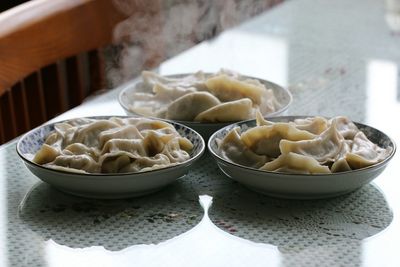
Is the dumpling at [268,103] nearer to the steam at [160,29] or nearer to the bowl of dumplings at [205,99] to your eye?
the bowl of dumplings at [205,99]

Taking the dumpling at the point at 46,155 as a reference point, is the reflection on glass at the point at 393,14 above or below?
below

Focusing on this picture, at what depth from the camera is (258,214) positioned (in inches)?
43.0

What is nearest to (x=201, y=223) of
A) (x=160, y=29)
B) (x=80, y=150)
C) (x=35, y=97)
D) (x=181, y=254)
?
(x=181, y=254)

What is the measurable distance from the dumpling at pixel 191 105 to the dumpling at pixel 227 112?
0.05ft

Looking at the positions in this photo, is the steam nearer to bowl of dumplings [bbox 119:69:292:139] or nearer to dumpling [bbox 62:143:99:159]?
bowl of dumplings [bbox 119:69:292:139]

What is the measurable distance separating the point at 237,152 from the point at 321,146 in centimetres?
12

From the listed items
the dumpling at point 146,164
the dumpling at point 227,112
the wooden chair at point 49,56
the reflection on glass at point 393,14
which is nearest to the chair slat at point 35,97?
the wooden chair at point 49,56

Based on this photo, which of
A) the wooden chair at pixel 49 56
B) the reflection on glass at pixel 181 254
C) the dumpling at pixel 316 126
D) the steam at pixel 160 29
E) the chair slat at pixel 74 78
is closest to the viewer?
the reflection on glass at pixel 181 254

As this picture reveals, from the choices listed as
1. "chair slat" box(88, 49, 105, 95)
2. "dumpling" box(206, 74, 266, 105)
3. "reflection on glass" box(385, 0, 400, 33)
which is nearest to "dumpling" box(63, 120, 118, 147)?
"dumpling" box(206, 74, 266, 105)

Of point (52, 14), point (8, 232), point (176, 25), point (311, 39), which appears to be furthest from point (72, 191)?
point (176, 25)

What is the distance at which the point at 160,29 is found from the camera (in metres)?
2.85

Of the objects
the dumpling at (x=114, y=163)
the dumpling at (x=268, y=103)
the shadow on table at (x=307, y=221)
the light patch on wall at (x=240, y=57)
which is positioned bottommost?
the light patch on wall at (x=240, y=57)

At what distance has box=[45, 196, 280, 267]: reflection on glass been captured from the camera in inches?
38.1

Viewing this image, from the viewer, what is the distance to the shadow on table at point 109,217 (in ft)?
3.37
